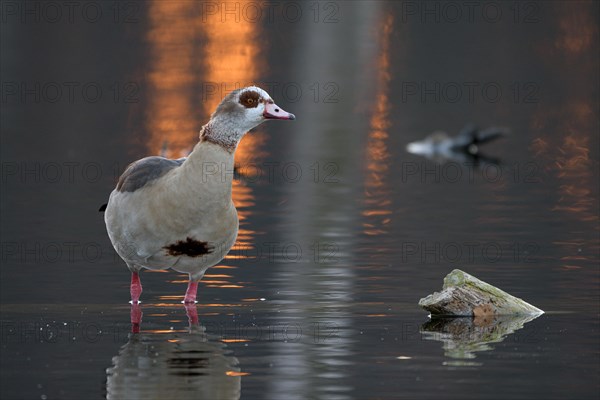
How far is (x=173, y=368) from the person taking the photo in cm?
1144

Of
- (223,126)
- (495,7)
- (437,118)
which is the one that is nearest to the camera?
(223,126)

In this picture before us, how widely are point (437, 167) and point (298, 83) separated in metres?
18.2

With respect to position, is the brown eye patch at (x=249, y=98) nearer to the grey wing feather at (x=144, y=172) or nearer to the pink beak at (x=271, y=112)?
the pink beak at (x=271, y=112)

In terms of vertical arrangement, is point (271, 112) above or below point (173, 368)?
above

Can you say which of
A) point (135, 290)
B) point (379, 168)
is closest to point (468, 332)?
point (135, 290)

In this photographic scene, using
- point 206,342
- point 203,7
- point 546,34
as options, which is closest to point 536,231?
point 206,342

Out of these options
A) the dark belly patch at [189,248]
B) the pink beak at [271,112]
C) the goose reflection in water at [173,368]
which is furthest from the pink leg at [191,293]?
the pink beak at [271,112]

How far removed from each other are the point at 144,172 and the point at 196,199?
89 cm

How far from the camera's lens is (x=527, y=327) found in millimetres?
13125

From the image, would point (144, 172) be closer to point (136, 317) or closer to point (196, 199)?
point (196, 199)

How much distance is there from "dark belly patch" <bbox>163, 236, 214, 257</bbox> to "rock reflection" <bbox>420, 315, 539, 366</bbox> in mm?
2148

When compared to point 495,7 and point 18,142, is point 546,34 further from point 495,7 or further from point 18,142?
point 18,142

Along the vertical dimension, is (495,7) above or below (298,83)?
above

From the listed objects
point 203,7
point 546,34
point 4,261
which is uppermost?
point 203,7
